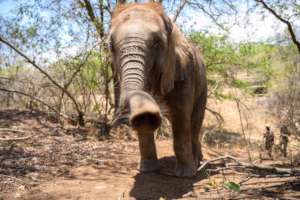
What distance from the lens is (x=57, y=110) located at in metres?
9.34

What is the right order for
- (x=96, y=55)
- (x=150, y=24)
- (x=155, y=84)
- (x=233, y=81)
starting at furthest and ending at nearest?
(x=233, y=81)
(x=96, y=55)
(x=155, y=84)
(x=150, y=24)

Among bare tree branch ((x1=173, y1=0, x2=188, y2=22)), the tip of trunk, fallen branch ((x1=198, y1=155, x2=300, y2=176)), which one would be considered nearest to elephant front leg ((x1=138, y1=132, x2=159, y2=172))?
fallen branch ((x1=198, y1=155, x2=300, y2=176))

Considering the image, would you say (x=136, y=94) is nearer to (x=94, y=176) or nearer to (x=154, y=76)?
(x=154, y=76)

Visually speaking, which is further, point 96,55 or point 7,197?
point 96,55

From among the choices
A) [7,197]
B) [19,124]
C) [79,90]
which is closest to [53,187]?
[7,197]

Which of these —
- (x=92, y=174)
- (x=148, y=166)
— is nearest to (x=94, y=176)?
(x=92, y=174)

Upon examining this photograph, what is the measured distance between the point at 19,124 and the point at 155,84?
4.23 meters

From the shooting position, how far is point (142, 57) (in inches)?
173

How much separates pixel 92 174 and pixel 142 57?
2.45 meters

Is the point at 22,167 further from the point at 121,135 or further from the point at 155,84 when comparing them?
the point at 121,135

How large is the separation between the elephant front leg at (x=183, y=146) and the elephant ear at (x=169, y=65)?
23.3 inches

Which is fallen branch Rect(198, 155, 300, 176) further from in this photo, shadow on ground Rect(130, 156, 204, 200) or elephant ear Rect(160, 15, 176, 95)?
elephant ear Rect(160, 15, 176, 95)

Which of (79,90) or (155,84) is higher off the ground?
(79,90)

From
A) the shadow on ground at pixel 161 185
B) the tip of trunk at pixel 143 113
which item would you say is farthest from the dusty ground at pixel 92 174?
the tip of trunk at pixel 143 113
